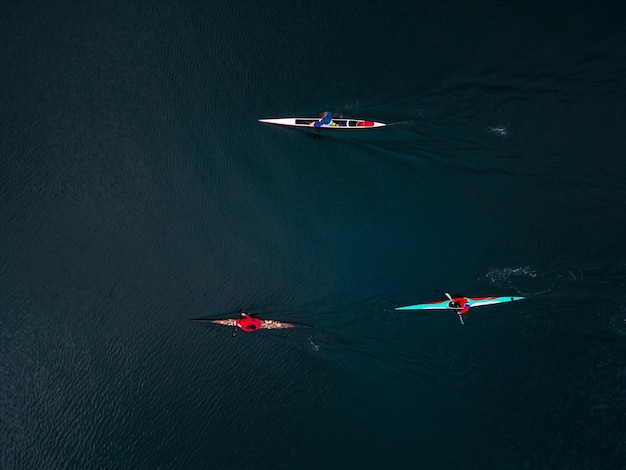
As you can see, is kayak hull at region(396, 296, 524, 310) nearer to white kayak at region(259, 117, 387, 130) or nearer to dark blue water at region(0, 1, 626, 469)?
dark blue water at region(0, 1, 626, 469)

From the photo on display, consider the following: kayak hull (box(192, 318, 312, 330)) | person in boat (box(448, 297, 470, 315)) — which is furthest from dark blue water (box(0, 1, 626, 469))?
person in boat (box(448, 297, 470, 315))

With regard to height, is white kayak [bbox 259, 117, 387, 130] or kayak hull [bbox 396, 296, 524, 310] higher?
white kayak [bbox 259, 117, 387, 130]

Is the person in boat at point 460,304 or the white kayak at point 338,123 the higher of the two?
the white kayak at point 338,123

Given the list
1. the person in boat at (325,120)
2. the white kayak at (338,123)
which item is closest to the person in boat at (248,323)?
the white kayak at (338,123)

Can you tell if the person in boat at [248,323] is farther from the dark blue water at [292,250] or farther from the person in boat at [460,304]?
the person in boat at [460,304]

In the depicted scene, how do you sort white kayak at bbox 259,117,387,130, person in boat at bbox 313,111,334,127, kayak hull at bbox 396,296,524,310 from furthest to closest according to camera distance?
kayak hull at bbox 396,296,524,310
white kayak at bbox 259,117,387,130
person in boat at bbox 313,111,334,127

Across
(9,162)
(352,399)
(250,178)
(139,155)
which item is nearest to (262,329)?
(352,399)

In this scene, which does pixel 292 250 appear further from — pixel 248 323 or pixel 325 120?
pixel 325 120
